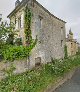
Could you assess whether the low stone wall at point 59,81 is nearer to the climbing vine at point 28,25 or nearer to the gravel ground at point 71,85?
the gravel ground at point 71,85

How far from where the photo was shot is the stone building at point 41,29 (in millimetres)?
33094

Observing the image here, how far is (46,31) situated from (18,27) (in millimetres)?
4864

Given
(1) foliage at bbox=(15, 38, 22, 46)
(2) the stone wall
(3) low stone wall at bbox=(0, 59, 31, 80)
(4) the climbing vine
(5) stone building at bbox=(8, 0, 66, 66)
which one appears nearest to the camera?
(3) low stone wall at bbox=(0, 59, 31, 80)

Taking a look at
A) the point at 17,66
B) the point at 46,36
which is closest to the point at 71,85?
the point at 17,66

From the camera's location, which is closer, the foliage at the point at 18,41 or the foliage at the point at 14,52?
the foliage at the point at 14,52

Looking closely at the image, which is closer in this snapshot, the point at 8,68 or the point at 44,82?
the point at 44,82

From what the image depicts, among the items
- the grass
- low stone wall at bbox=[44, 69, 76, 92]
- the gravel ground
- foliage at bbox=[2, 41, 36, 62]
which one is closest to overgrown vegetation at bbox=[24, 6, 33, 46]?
foliage at bbox=[2, 41, 36, 62]

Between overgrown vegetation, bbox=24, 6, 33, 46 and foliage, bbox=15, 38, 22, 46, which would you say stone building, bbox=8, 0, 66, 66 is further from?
overgrown vegetation, bbox=24, 6, 33, 46

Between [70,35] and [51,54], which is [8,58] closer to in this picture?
[51,54]

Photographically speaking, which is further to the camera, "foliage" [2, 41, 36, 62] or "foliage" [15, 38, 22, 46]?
"foliage" [15, 38, 22, 46]

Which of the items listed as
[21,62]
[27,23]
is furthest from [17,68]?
[27,23]

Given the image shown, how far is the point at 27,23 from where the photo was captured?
31953 mm

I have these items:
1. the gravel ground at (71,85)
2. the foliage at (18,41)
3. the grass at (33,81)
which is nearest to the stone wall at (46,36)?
the foliage at (18,41)

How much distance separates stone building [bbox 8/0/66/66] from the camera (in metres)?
33.1
